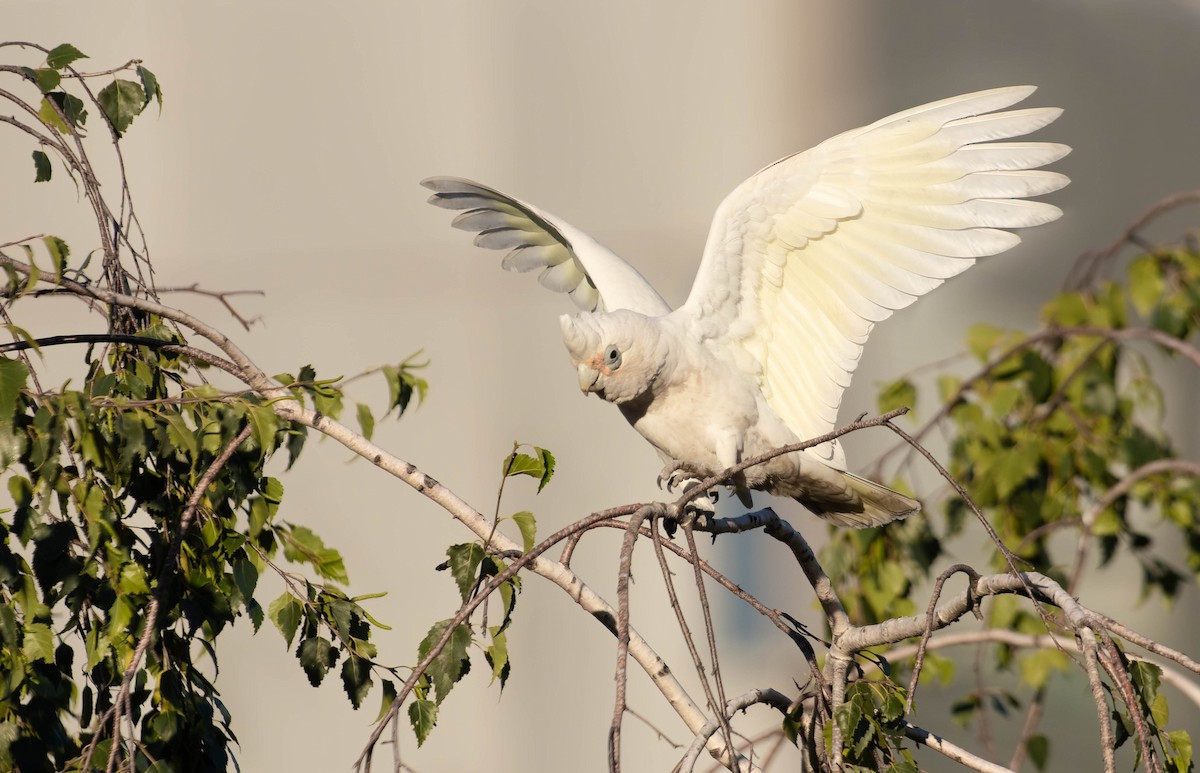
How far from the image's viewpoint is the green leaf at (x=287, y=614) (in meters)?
1.31

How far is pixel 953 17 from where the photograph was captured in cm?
473

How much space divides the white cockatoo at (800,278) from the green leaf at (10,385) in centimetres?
89

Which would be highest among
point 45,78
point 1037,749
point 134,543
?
point 45,78

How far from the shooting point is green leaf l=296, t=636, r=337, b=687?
4.43 ft

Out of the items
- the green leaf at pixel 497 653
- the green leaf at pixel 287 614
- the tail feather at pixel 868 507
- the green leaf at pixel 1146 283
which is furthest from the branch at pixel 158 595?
the green leaf at pixel 1146 283

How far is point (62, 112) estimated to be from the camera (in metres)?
1.49

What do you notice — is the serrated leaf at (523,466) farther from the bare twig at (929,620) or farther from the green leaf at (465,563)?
the bare twig at (929,620)

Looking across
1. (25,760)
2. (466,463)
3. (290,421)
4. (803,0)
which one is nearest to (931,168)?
(290,421)

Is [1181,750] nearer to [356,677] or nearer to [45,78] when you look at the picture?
[356,677]

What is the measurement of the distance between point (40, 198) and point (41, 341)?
11.1 feet

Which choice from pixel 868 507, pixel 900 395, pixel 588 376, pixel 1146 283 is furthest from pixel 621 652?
pixel 1146 283

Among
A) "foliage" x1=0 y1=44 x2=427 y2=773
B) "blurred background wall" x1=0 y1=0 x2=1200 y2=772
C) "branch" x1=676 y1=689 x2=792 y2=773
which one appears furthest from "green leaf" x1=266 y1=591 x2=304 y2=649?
"blurred background wall" x1=0 y1=0 x2=1200 y2=772

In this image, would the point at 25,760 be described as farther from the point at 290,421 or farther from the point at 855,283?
the point at 855,283

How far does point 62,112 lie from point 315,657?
0.77 meters
